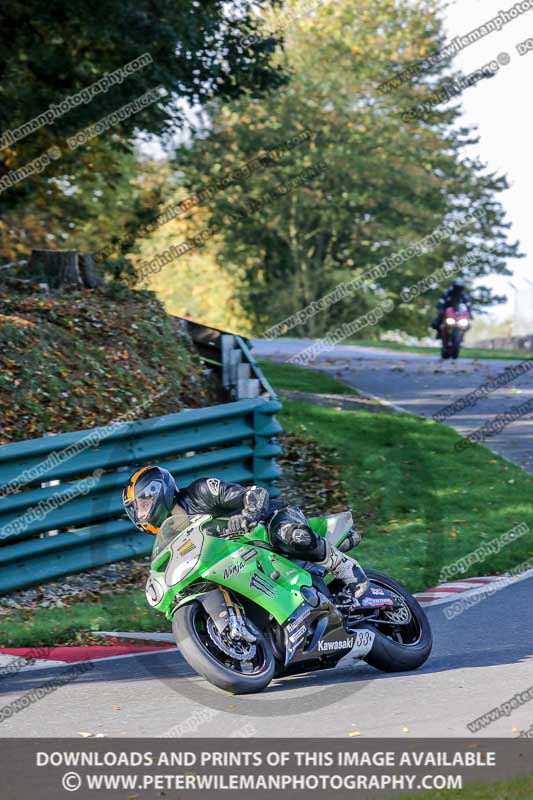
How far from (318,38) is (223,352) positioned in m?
40.7

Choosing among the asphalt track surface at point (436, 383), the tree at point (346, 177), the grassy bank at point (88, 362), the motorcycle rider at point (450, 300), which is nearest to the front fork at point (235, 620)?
the grassy bank at point (88, 362)

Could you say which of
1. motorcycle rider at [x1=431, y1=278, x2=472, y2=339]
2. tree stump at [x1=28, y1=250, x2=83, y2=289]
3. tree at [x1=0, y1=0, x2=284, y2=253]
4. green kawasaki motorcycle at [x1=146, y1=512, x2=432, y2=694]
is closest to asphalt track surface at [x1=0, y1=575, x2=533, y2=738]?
green kawasaki motorcycle at [x1=146, y1=512, x2=432, y2=694]

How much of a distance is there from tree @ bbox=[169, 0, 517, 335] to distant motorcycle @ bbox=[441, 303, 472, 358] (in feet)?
75.6

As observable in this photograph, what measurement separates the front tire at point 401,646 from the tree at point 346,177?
40.5 meters

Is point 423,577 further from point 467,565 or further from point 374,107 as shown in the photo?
point 374,107

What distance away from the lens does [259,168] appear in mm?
48812

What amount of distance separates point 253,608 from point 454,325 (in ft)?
60.4

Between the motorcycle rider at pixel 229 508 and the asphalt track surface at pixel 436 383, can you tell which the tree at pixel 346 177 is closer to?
the asphalt track surface at pixel 436 383

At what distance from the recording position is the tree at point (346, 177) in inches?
1960

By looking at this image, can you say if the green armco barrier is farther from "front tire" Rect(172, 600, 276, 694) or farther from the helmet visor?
"front tire" Rect(172, 600, 276, 694)

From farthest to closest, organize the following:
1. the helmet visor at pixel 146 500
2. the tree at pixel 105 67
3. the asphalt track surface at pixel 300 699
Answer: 1. the tree at pixel 105 67
2. the helmet visor at pixel 146 500
3. the asphalt track surface at pixel 300 699

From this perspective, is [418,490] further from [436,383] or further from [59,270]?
[436,383]

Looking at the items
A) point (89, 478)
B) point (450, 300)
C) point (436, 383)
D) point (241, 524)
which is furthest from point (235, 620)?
point (450, 300)
